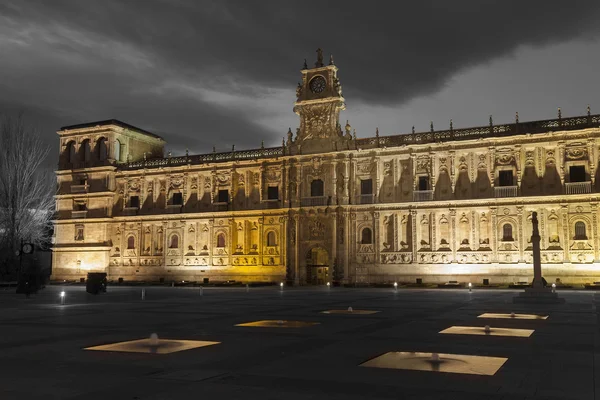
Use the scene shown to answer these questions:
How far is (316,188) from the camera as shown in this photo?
59.3 metres


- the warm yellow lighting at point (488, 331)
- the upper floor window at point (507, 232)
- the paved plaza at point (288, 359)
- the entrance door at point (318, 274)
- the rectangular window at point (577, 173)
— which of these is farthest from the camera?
the entrance door at point (318, 274)

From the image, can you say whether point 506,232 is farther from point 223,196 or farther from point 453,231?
point 223,196

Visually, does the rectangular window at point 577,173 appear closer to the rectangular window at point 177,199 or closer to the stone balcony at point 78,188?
the rectangular window at point 177,199

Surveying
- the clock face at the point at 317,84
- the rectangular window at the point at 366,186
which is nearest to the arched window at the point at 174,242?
the rectangular window at the point at 366,186

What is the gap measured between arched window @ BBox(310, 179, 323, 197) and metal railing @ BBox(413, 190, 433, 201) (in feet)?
31.5

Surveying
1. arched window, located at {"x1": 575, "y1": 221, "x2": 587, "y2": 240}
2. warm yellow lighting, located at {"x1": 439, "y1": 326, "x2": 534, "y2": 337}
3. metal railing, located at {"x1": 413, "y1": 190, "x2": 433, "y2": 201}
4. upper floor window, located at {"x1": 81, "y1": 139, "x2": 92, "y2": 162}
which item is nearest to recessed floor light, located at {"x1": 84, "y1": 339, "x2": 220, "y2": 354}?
warm yellow lighting, located at {"x1": 439, "y1": 326, "x2": 534, "y2": 337}

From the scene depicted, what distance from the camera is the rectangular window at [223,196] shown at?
63.3 meters

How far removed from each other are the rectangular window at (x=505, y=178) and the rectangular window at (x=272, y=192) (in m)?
22.0

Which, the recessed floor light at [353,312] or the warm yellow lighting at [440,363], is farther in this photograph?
the recessed floor light at [353,312]

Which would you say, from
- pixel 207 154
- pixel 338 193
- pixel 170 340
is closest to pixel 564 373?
pixel 170 340

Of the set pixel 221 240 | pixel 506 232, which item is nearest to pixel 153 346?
pixel 506 232

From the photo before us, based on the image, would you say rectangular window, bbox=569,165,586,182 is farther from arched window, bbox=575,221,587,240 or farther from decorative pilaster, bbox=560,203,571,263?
arched window, bbox=575,221,587,240

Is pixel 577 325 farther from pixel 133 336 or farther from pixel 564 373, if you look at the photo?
pixel 133 336

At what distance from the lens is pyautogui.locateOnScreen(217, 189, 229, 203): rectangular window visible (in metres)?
63.3
